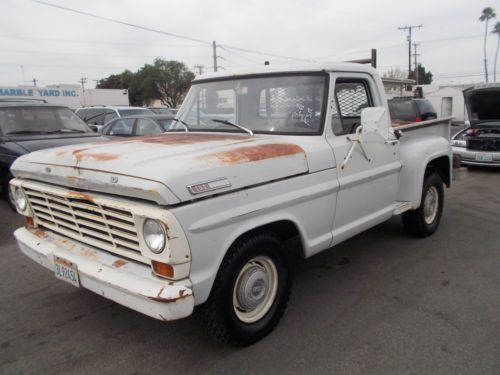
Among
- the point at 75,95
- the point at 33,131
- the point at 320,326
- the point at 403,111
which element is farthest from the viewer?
the point at 75,95

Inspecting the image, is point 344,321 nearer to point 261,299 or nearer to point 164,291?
point 261,299

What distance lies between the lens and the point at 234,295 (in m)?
2.87

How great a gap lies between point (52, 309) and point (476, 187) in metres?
7.73

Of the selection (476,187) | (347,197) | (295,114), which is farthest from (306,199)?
(476,187)

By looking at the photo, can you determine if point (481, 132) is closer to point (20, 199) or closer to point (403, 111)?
point (403, 111)

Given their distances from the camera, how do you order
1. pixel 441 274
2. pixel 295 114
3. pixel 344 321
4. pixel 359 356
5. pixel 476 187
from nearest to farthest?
pixel 359 356 < pixel 344 321 < pixel 295 114 < pixel 441 274 < pixel 476 187

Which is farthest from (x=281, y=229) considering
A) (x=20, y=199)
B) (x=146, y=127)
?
(x=146, y=127)

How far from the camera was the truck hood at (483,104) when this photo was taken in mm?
8727

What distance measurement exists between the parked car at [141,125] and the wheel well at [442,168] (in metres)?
5.31

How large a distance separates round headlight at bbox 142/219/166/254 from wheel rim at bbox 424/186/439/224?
374 cm

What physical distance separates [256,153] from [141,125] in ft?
22.4

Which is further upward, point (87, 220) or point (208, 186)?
point (208, 186)

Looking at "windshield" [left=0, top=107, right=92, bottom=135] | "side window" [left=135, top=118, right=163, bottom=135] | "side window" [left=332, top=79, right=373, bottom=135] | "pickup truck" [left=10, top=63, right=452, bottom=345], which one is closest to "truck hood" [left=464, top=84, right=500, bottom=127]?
"pickup truck" [left=10, top=63, right=452, bottom=345]

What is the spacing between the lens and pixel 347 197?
142 inches
